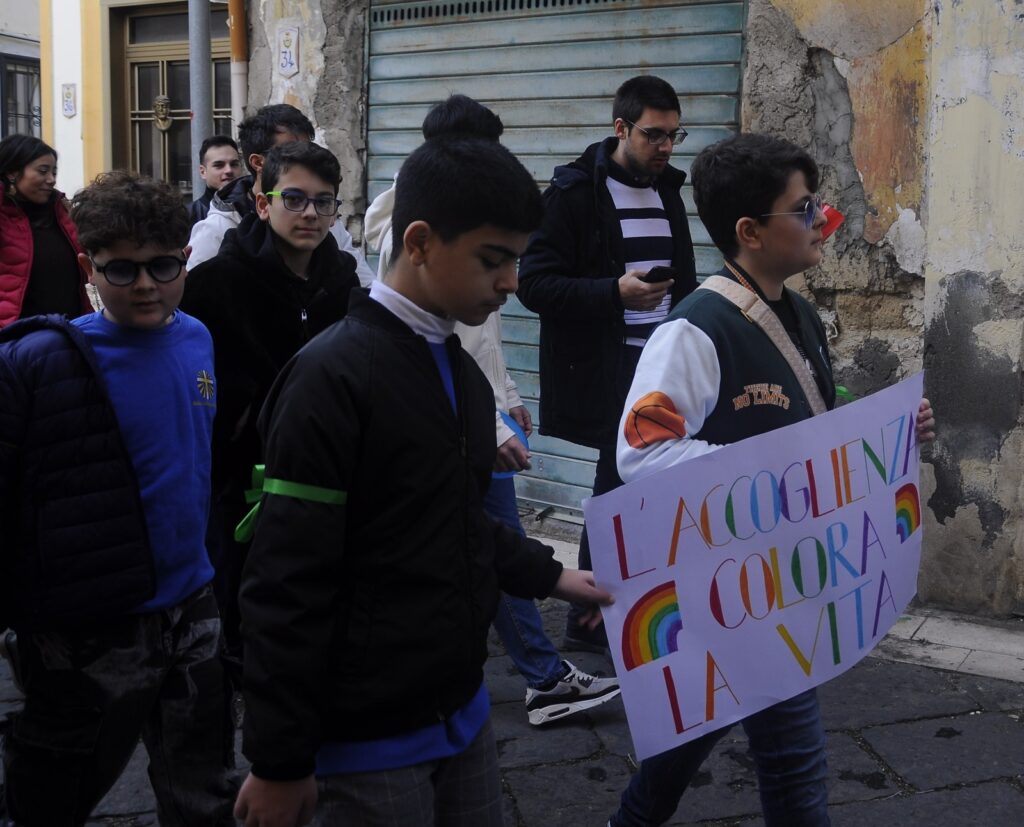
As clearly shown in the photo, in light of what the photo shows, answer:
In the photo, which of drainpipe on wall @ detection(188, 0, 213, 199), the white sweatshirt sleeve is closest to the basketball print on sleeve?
the white sweatshirt sleeve

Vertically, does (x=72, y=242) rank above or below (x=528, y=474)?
above

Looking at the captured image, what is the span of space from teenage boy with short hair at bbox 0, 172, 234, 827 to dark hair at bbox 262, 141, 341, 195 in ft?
2.76

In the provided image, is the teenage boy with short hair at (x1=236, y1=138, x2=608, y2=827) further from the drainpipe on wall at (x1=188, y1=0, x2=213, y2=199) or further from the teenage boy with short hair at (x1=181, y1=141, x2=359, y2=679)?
the drainpipe on wall at (x1=188, y1=0, x2=213, y2=199)

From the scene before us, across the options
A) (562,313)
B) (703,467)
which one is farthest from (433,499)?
(562,313)

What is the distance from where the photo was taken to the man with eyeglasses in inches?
176

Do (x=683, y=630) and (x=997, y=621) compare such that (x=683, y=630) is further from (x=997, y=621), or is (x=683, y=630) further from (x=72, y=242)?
(x=72, y=242)

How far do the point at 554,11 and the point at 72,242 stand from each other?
2.52 metres

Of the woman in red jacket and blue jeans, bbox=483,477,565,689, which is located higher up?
the woman in red jacket

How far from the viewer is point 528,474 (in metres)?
6.56

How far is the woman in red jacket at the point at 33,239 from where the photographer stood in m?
5.89

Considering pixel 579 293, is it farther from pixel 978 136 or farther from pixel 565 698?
pixel 978 136

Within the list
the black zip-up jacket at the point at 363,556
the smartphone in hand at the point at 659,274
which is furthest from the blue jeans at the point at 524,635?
the black zip-up jacket at the point at 363,556

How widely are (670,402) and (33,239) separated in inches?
171

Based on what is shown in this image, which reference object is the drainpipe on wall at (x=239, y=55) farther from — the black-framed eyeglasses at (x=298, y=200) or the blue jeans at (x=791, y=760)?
the blue jeans at (x=791, y=760)
